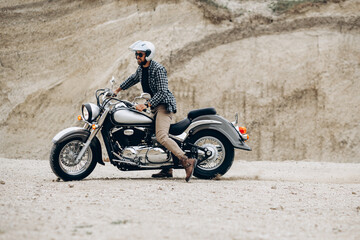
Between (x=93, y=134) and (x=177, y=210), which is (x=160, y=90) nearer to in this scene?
(x=93, y=134)

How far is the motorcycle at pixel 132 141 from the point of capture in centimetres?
862

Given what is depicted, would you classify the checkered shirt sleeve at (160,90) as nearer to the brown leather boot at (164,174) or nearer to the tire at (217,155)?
the tire at (217,155)

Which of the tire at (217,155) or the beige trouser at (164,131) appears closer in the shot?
the beige trouser at (164,131)

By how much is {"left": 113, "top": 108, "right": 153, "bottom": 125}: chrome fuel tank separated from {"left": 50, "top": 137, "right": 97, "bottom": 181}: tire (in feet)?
1.98

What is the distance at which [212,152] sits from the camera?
9.15m

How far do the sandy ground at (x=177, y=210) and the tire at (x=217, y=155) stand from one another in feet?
0.62

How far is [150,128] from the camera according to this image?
29.7 ft

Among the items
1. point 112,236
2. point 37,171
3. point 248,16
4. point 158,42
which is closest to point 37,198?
point 112,236

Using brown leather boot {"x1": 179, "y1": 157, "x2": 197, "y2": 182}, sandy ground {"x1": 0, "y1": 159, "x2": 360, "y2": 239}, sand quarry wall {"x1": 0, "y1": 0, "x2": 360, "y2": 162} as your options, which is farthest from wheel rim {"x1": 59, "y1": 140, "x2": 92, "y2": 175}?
sand quarry wall {"x1": 0, "y1": 0, "x2": 360, "y2": 162}

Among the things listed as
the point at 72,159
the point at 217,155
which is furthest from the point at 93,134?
the point at 217,155

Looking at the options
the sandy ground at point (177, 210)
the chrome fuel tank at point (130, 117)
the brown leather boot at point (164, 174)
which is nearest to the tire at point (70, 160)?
the sandy ground at point (177, 210)

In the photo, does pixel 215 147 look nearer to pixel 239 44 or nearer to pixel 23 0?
pixel 239 44

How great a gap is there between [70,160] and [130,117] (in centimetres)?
123

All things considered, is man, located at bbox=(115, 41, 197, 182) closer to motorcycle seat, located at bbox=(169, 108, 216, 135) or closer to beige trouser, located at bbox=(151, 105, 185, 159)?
beige trouser, located at bbox=(151, 105, 185, 159)
